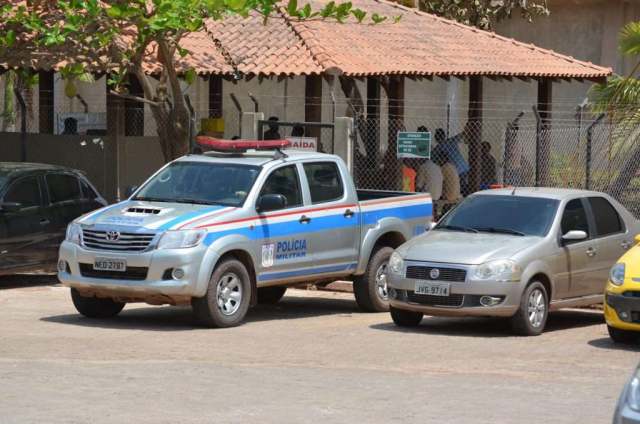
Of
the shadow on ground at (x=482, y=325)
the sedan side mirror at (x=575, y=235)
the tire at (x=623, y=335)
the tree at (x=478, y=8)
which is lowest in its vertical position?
the shadow on ground at (x=482, y=325)

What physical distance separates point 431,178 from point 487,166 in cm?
319

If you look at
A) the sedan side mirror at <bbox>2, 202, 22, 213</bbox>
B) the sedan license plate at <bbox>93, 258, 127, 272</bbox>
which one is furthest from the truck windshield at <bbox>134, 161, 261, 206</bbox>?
the sedan side mirror at <bbox>2, 202, 22, 213</bbox>

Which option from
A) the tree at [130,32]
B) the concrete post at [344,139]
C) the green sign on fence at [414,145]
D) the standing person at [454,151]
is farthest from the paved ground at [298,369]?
the standing person at [454,151]

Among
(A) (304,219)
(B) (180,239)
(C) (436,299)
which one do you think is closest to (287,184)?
(A) (304,219)

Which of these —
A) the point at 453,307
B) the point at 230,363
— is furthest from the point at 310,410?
the point at 453,307

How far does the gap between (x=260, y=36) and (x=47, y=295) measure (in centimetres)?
809

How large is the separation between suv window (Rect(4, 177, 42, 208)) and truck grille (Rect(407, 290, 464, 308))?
5.73 meters

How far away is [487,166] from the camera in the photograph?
23.0 meters

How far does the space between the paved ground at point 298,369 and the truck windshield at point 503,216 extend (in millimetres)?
1094

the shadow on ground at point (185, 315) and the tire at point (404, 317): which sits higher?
the tire at point (404, 317)

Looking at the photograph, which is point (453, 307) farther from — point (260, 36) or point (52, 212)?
point (260, 36)

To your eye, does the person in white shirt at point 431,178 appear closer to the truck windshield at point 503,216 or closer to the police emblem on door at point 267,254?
the truck windshield at point 503,216

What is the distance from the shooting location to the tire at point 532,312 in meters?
12.2

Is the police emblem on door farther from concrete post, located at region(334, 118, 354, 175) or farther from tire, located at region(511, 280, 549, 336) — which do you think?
concrete post, located at region(334, 118, 354, 175)
